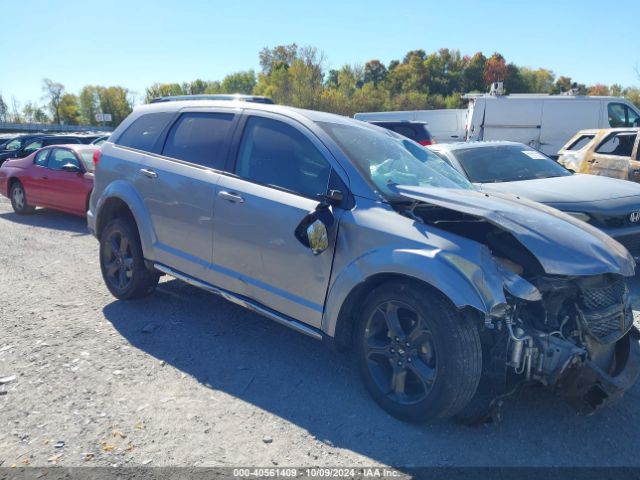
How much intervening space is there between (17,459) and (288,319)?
1776 millimetres

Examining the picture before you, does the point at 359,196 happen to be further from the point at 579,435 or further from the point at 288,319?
the point at 579,435

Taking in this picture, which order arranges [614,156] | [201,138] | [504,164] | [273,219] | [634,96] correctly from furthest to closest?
[634,96] < [614,156] < [504,164] < [201,138] < [273,219]

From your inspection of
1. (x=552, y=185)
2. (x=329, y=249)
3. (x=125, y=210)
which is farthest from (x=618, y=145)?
(x=125, y=210)

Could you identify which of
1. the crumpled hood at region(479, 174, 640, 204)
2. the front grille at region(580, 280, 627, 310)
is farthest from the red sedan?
the front grille at region(580, 280, 627, 310)

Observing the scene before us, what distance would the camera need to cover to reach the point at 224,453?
117 inches

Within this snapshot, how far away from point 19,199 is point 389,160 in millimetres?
9871

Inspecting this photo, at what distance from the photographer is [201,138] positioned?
4602 millimetres

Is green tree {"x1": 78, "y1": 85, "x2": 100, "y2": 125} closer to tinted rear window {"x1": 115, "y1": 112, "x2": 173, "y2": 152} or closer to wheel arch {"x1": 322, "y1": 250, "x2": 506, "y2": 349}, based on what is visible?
tinted rear window {"x1": 115, "y1": 112, "x2": 173, "y2": 152}

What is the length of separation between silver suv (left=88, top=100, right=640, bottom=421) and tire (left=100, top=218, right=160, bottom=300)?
1.87 ft

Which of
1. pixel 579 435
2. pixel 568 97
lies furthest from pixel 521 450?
pixel 568 97

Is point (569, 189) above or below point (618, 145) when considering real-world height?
below

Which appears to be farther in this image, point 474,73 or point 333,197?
point 474,73

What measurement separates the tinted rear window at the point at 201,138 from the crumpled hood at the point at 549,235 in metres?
1.62

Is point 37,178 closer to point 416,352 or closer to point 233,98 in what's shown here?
A: point 233,98
